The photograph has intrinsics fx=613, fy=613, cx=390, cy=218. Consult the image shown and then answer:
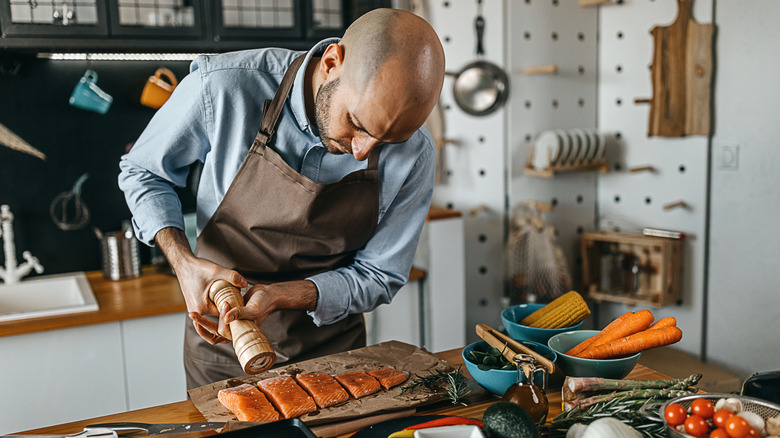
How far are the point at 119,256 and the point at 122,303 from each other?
0.43 metres

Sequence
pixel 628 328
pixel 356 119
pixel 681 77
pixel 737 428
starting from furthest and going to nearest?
pixel 681 77
pixel 628 328
pixel 356 119
pixel 737 428

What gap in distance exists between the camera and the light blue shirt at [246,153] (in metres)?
1.39

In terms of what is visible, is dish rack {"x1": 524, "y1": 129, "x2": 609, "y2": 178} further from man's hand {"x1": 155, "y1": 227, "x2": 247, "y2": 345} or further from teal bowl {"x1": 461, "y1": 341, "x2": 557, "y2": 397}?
man's hand {"x1": 155, "y1": 227, "x2": 247, "y2": 345}

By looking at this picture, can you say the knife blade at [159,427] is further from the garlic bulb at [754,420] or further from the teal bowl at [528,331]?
the garlic bulb at [754,420]

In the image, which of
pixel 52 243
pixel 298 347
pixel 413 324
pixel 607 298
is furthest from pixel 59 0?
pixel 607 298

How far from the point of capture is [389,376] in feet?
4.04

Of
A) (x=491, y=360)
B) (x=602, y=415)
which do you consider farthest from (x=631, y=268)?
(x=602, y=415)

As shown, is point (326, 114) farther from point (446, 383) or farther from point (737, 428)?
point (737, 428)

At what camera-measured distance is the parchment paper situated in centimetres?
111

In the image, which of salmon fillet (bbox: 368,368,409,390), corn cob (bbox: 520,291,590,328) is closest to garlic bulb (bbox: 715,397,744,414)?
corn cob (bbox: 520,291,590,328)

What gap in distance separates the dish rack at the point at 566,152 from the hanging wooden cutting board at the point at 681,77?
287 millimetres

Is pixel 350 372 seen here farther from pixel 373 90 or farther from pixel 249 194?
pixel 373 90

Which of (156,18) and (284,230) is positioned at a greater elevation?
(156,18)

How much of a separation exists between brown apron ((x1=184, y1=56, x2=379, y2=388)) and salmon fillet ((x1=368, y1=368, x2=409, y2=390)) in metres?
0.32
